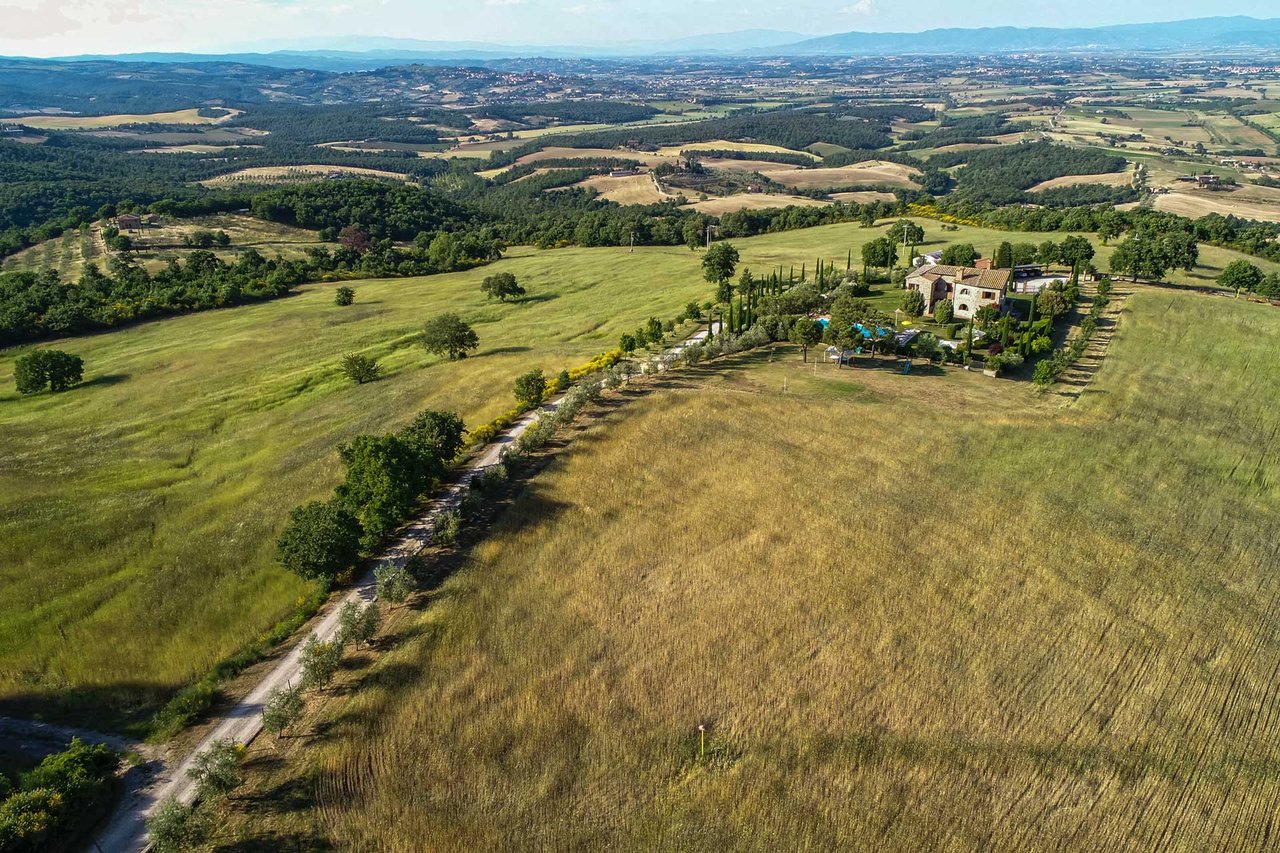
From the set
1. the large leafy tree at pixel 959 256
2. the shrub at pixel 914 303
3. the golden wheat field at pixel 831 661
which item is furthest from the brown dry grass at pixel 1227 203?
the golden wheat field at pixel 831 661

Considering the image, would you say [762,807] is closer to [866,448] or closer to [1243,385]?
[866,448]

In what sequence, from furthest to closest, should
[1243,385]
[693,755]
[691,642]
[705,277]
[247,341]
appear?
[705,277] → [247,341] → [1243,385] → [691,642] → [693,755]

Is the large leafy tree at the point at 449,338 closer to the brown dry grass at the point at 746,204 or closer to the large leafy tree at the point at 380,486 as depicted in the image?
the large leafy tree at the point at 380,486

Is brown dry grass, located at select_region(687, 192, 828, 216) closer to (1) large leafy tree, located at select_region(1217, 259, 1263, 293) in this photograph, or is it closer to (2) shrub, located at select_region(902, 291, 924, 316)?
(1) large leafy tree, located at select_region(1217, 259, 1263, 293)

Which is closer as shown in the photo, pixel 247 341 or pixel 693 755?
pixel 693 755

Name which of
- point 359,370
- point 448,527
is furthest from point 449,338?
point 448,527

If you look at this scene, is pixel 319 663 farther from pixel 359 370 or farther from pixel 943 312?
pixel 943 312

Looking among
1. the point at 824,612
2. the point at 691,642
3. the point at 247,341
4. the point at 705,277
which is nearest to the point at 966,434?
the point at 824,612
